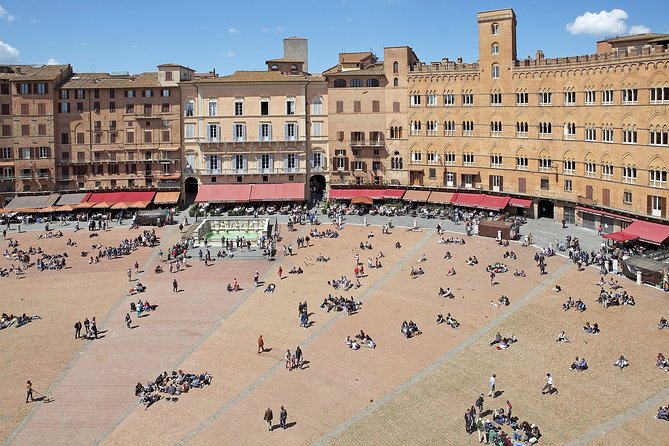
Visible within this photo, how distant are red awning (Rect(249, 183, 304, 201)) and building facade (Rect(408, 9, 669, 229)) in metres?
14.9

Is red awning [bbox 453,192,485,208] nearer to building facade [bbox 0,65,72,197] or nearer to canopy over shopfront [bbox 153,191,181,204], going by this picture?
canopy over shopfront [bbox 153,191,181,204]

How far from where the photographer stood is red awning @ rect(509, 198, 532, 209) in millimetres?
77425

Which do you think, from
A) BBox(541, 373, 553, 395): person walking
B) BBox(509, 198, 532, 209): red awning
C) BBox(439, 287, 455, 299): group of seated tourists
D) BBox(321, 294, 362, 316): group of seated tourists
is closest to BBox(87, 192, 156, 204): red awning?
BBox(321, 294, 362, 316): group of seated tourists

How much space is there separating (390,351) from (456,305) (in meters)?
10.2

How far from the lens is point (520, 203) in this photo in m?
78.0

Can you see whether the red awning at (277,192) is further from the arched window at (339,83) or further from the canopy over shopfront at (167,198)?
the arched window at (339,83)

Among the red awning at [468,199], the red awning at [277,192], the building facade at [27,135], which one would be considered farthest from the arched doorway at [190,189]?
the red awning at [468,199]

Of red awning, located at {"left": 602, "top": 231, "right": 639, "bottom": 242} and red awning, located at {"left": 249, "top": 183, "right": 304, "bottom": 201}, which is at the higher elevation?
red awning, located at {"left": 249, "top": 183, "right": 304, "bottom": 201}

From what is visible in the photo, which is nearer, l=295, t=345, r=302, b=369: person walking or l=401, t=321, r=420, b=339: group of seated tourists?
l=295, t=345, r=302, b=369: person walking

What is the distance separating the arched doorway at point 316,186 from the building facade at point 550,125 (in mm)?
A: 14229

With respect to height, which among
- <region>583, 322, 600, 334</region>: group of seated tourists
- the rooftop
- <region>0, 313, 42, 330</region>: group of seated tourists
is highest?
the rooftop

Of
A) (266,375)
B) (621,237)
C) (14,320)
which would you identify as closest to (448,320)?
(266,375)

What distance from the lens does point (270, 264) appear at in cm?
6619

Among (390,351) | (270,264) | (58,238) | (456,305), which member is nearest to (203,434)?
(390,351)
